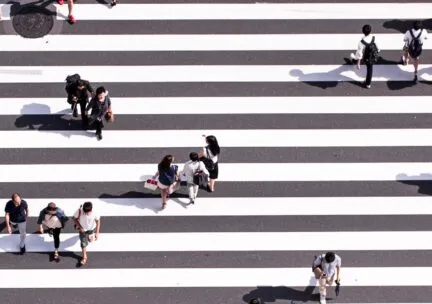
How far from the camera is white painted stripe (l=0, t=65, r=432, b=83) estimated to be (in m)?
19.1

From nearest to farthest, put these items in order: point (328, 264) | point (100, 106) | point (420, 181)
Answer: point (328, 264)
point (100, 106)
point (420, 181)

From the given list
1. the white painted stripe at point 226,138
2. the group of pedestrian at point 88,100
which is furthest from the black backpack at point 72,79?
the white painted stripe at point 226,138

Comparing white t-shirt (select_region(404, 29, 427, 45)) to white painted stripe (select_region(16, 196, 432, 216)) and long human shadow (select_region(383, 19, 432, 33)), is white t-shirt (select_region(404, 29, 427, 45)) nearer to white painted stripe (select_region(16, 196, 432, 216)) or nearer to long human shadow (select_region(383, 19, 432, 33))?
long human shadow (select_region(383, 19, 432, 33))

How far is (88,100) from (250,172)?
3807 mm

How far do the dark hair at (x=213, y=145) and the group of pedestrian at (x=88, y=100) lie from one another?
233cm

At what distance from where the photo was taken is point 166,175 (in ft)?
54.9

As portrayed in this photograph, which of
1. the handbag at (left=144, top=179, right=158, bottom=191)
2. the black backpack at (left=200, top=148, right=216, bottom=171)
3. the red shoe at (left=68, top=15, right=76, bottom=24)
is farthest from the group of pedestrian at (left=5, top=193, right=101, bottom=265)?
the red shoe at (left=68, top=15, right=76, bottom=24)

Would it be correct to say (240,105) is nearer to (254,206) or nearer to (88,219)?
(254,206)

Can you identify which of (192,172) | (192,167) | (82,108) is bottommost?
(192,172)

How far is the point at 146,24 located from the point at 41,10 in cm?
252

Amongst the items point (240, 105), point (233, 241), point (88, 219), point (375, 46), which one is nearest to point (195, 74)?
point (240, 105)

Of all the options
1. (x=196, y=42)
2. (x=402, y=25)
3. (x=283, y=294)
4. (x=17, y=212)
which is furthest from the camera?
(x=402, y=25)

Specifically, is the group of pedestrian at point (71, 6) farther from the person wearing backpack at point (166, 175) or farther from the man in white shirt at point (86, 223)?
the man in white shirt at point (86, 223)

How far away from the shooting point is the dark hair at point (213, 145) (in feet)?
54.9
